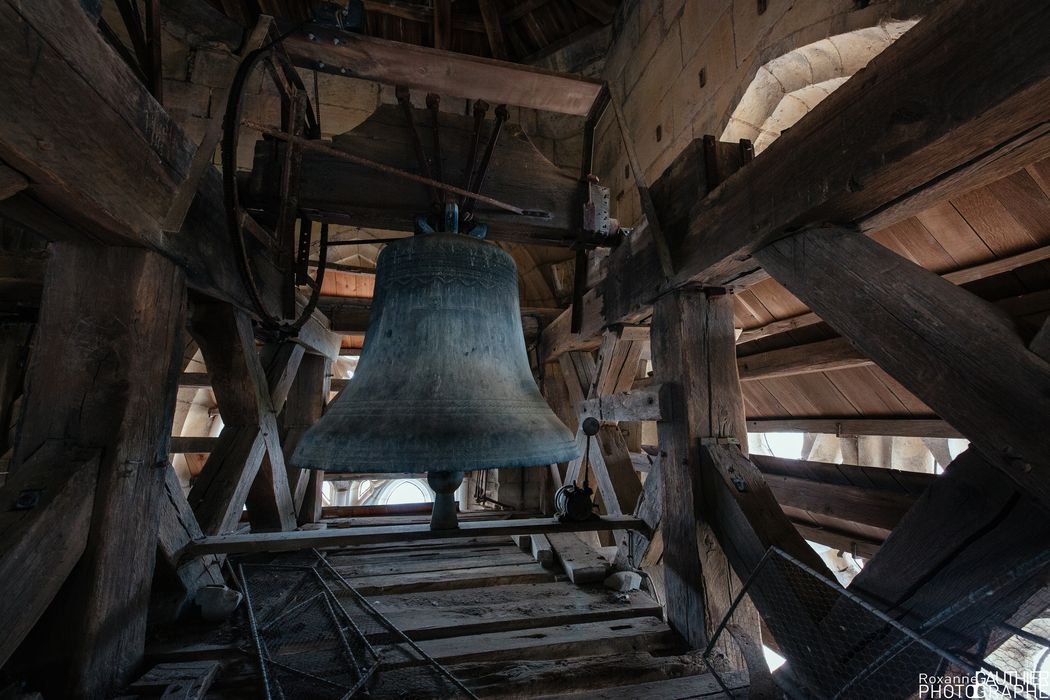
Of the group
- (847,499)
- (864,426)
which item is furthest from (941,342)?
(864,426)

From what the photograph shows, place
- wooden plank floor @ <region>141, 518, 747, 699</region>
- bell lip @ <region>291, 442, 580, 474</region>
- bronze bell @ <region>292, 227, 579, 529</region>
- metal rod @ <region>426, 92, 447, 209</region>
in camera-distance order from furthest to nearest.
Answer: metal rod @ <region>426, 92, 447, 209</region> < wooden plank floor @ <region>141, 518, 747, 699</region> < bronze bell @ <region>292, 227, 579, 529</region> < bell lip @ <region>291, 442, 580, 474</region>

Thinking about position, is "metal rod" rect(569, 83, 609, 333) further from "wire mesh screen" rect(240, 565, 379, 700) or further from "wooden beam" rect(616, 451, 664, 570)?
"wire mesh screen" rect(240, 565, 379, 700)

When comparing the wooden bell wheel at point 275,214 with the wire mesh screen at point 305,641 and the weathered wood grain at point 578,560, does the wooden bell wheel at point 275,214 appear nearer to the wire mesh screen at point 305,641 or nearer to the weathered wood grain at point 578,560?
the wire mesh screen at point 305,641

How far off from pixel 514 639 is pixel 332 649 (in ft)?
2.37

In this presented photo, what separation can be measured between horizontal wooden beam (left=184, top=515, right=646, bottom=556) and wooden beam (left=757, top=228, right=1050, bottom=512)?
1.45 metres

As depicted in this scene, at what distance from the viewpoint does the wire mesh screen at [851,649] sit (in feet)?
3.05

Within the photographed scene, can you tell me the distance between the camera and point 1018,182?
188cm

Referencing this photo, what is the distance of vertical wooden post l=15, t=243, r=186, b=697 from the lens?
1.40m

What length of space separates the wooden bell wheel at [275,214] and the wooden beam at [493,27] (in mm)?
3596

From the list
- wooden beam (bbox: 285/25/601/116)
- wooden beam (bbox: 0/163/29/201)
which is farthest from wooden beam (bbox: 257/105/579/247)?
wooden beam (bbox: 0/163/29/201)

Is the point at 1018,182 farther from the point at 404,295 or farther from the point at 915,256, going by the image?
the point at 404,295

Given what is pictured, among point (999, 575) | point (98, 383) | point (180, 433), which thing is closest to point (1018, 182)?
point (999, 575)

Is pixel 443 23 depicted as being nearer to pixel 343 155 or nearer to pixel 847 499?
pixel 343 155

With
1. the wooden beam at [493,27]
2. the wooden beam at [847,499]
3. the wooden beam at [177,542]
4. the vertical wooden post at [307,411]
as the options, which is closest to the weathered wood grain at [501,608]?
the wooden beam at [177,542]
